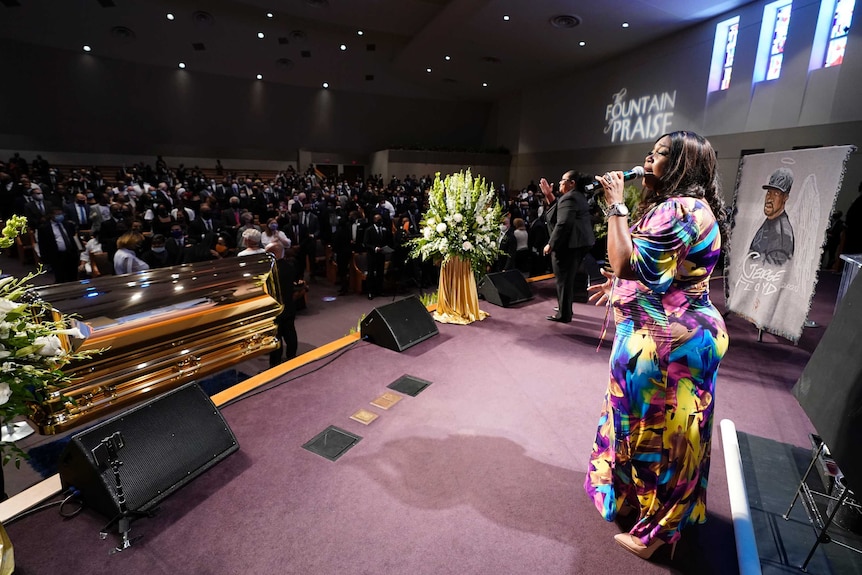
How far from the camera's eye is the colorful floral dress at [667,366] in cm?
157

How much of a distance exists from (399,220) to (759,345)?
23.7 feet

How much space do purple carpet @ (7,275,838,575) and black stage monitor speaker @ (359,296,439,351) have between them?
0.29 metres

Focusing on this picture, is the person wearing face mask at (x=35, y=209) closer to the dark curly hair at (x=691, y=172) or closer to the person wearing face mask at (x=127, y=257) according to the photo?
the person wearing face mask at (x=127, y=257)

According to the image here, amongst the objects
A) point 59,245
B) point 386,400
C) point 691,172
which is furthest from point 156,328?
point 59,245

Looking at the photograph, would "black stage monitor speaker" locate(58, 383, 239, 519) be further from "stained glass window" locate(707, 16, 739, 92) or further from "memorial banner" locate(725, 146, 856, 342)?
"stained glass window" locate(707, 16, 739, 92)

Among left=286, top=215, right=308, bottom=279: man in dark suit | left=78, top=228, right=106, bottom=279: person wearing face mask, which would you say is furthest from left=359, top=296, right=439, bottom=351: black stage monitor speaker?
left=78, top=228, right=106, bottom=279: person wearing face mask

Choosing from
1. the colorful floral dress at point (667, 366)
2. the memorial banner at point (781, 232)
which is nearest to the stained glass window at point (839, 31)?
the memorial banner at point (781, 232)

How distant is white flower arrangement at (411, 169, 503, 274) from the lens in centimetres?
466

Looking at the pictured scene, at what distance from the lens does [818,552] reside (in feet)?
6.41

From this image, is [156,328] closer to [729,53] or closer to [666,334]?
[666,334]

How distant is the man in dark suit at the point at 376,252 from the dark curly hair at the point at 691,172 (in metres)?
5.84

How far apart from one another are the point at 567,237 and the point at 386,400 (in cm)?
294

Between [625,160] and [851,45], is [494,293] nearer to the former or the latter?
[851,45]

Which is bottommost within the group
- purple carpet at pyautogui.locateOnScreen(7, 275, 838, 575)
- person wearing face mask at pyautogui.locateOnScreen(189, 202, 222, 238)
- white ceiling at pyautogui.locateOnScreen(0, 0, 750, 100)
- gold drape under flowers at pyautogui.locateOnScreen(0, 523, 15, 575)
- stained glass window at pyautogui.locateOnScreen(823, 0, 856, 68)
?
purple carpet at pyautogui.locateOnScreen(7, 275, 838, 575)
